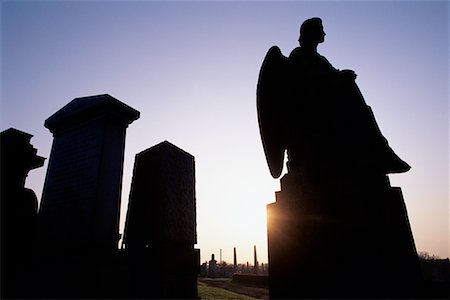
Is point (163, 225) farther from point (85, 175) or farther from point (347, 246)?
point (347, 246)

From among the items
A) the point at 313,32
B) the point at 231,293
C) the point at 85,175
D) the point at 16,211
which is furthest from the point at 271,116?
the point at 231,293

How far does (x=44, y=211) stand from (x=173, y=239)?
116 inches

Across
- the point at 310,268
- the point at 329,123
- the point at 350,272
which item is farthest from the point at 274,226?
the point at 329,123

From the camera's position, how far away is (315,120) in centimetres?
240

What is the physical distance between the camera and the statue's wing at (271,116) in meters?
2.86

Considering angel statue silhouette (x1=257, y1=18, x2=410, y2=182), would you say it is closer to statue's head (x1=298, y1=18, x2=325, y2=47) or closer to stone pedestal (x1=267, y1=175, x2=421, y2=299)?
statue's head (x1=298, y1=18, x2=325, y2=47)

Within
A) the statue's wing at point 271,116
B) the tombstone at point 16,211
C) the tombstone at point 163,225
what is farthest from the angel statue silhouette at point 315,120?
the tombstone at point 16,211

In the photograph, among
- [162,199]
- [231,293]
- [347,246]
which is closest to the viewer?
[347,246]

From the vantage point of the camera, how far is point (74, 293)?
4.84 meters

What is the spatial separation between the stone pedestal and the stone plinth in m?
4.41

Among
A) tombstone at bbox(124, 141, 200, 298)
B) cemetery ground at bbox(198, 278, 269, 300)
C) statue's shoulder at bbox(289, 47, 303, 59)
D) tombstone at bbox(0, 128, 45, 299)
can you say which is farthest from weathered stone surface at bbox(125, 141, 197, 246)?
statue's shoulder at bbox(289, 47, 303, 59)

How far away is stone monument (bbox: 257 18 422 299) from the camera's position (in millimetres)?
1821

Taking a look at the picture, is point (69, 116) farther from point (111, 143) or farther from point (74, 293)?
point (74, 293)

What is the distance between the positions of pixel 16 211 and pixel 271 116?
620 centimetres
